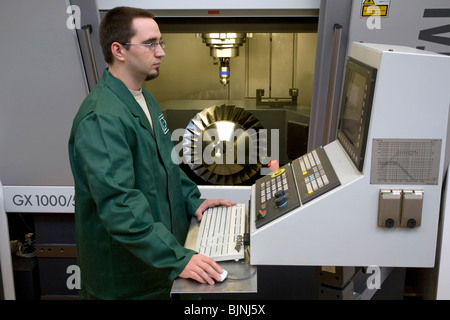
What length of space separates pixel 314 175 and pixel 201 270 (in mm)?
470

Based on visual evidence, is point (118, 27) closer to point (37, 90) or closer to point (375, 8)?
point (37, 90)

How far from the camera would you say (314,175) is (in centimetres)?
149

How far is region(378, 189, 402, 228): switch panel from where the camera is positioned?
1.31 meters

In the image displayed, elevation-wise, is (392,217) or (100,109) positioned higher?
(100,109)

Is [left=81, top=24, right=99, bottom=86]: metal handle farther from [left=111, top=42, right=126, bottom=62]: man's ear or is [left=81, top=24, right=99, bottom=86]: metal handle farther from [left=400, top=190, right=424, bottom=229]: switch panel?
[left=400, top=190, right=424, bottom=229]: switch panel

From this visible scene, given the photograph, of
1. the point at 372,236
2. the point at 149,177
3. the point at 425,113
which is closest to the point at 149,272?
the point at 149,177

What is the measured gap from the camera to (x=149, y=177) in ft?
4.92

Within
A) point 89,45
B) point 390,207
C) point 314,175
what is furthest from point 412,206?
point 89,45

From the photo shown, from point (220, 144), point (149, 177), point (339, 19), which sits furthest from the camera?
point (220, 144)

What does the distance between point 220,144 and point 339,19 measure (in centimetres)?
101

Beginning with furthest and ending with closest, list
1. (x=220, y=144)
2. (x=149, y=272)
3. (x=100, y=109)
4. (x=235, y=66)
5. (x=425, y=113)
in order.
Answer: (x=235, y=66) < (x=220, y=144) < (x=149, y=272) < (x=100, y=109) < (x=425, y=113)

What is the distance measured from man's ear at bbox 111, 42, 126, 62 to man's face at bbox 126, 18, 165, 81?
2 centimetres

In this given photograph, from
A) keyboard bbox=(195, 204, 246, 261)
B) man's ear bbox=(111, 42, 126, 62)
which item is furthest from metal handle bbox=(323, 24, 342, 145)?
man's ear bbox=(111, 42, 126, 62)
